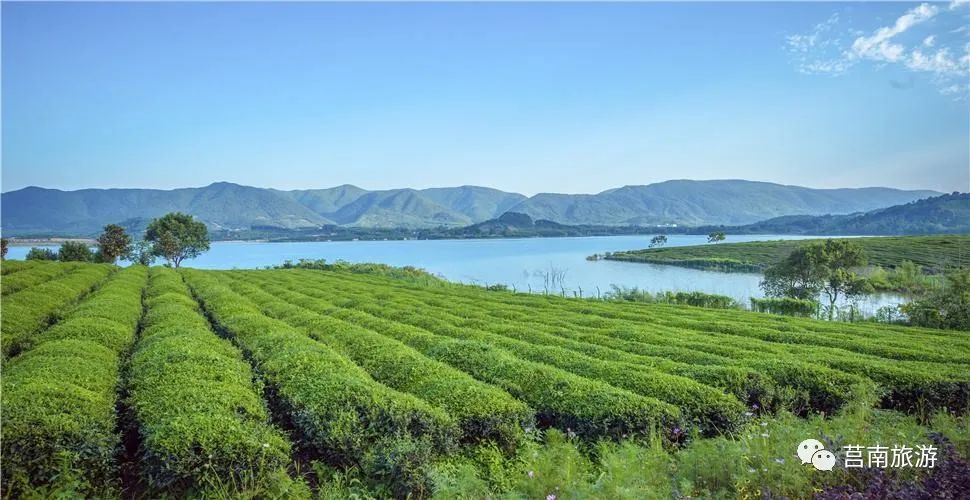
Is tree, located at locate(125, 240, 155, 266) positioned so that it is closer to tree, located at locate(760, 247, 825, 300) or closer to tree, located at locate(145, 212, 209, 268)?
tree, located at locate(145, 212, 209, 268)

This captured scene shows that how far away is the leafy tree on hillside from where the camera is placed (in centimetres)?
5831

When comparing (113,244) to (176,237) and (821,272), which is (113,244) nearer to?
(176,237)

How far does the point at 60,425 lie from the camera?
19.6 feet

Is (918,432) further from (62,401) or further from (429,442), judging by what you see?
(62,401)

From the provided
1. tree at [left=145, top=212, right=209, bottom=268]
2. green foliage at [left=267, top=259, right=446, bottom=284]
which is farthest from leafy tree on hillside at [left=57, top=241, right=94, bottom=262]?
green foliage at [left=267, top=259, right=446, bottom=284]

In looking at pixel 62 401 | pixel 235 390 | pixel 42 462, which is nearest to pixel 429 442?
pixel 235 390

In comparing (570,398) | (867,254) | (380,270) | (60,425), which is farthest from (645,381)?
(867,254)

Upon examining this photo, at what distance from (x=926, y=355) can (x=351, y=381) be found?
13.7 meters

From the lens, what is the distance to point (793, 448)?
586 cm

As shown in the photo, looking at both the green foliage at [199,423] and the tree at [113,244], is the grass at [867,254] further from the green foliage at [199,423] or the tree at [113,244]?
the tree at [113,244]

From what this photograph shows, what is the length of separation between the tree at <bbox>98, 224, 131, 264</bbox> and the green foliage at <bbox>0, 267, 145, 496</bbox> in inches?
2484

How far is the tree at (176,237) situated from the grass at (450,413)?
63.2 meters

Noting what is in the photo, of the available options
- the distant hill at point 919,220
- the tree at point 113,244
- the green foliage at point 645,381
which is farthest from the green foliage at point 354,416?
the distant hill at point 919,220

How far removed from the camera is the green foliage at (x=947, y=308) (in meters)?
21.4
